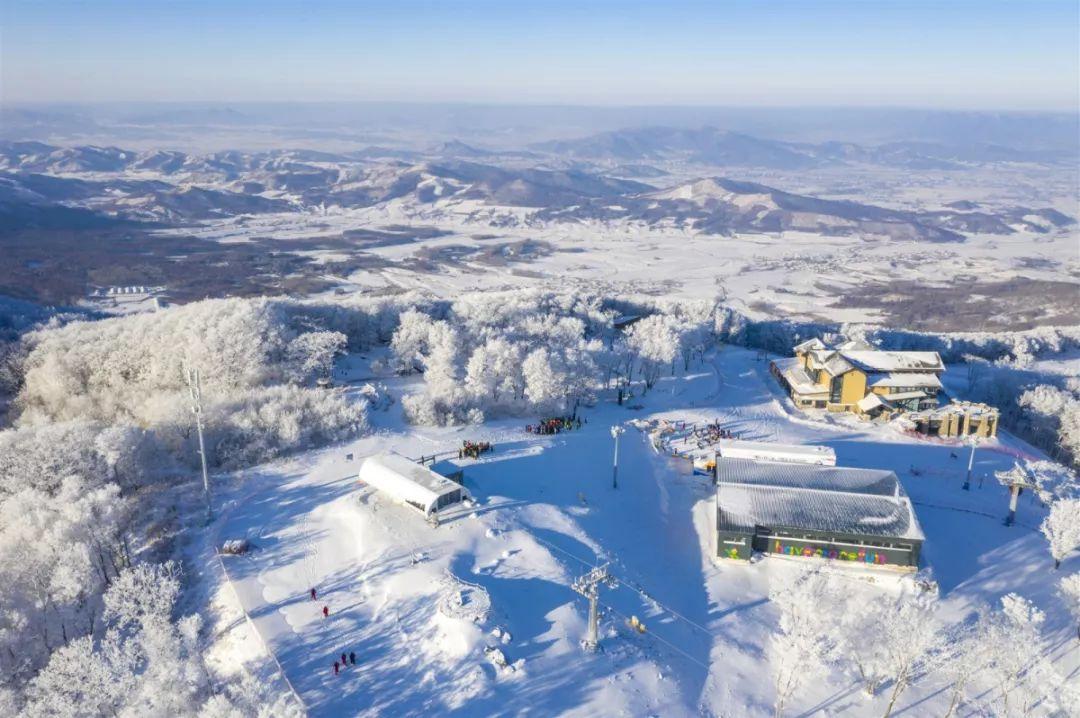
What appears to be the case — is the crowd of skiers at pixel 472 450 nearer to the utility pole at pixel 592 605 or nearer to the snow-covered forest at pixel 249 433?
the snow-covered forest at pixel 249 433

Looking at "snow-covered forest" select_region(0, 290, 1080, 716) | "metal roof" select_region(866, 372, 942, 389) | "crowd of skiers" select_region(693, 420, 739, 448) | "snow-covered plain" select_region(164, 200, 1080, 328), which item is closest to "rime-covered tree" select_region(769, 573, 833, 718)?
"snow-covered forest" select_region(0, 290, 1080, 716)

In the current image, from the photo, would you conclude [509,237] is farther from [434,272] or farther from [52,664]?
[52,664]

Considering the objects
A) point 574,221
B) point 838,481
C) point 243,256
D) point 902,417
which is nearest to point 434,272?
point 243,256

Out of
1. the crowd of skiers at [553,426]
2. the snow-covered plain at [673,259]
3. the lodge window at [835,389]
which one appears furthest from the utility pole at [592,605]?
the snow-covered plain at [673,259]

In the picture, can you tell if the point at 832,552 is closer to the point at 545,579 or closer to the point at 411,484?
the point at 545,579

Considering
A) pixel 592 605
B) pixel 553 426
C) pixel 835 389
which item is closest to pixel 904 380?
pixel 835 389
